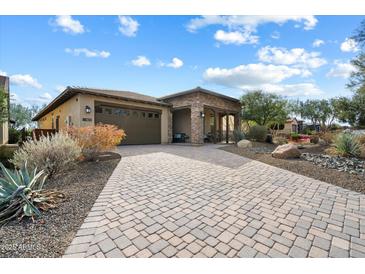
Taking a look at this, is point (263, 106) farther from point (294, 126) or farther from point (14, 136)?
point (294, 126)

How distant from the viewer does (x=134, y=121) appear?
542 inches

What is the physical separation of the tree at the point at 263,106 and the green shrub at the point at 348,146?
1010 centimetres

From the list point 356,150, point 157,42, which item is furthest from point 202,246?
point 356,150

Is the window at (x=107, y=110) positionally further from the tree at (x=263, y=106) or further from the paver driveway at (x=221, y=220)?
the tree at (x=263, y=106)

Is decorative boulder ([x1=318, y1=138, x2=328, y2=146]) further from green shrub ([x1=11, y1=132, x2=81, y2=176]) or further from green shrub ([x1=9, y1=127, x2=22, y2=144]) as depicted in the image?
green shrub ([x1=9, y1=127, x2=22, y2=144])

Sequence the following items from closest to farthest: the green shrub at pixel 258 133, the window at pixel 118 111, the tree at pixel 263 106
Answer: the window at pixel 118 111, the green shrub at pixel 258 133, the tree at pixel 263 106

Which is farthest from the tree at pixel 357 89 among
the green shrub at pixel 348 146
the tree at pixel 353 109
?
the green shrub at pixel 348 146

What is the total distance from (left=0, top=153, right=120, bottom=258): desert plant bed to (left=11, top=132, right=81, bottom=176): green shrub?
26.5 inches

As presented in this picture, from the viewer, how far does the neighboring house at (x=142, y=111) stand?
11211 millimetres

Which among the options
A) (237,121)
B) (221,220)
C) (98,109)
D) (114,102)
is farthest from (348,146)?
(98,109)

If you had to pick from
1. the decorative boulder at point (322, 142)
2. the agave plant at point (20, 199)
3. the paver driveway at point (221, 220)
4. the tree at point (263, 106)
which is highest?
the tree at point (263, 106)

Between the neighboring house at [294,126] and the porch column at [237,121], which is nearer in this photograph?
the porch column at [237,121]

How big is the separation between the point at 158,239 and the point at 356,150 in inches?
366

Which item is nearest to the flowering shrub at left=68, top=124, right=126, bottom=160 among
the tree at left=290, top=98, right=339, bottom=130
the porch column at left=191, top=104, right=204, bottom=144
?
the porch column at left=191, top=104, right=204, bottom=144
